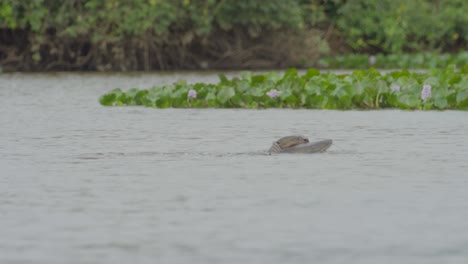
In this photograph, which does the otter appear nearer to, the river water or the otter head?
the otter head

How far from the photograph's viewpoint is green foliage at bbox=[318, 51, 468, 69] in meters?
32.5

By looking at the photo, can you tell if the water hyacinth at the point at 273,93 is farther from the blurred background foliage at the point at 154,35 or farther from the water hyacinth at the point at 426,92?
the blurred background foliage at the point at 154,35

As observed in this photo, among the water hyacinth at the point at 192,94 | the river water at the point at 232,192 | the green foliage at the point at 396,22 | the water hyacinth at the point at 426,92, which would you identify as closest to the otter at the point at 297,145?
the river water at the point at 232,192

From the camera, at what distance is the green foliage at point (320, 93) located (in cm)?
1597

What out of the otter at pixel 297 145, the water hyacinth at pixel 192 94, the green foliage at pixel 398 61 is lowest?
the green foliage at pixel 398 61

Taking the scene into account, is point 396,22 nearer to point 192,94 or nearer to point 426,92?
point 192,94

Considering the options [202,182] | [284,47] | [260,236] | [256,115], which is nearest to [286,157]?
[202,182]

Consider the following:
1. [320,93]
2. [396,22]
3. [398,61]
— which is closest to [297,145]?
[320,93]

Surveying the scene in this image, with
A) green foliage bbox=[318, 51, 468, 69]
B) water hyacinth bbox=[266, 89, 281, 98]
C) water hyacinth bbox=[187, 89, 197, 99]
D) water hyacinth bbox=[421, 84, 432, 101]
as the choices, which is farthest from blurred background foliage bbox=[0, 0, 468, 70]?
water hyacinth bbox=[421, 84, 432, 101]

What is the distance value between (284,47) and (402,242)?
89.7ft

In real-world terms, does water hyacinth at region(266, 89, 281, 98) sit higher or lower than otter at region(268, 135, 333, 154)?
lower

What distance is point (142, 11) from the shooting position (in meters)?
30.8

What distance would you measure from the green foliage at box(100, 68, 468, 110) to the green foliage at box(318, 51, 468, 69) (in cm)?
1472

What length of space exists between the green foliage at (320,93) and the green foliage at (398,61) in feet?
48.3
